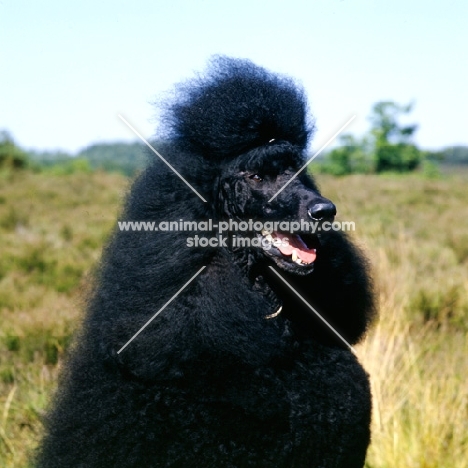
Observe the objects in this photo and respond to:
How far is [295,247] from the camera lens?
8.68 ft

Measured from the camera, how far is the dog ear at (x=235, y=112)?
107 inches

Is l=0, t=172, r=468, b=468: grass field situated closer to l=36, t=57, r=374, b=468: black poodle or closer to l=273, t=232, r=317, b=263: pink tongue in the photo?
l=36, t=57, r=374, b=468: black poodle

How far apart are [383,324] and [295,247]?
8.64 ft

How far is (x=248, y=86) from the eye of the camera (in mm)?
2811

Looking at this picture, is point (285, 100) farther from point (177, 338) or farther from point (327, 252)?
point (177, 338)

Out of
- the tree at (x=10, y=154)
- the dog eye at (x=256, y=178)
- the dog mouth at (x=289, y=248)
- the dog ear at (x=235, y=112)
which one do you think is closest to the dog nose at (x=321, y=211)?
the dog mouth at (x=289, y=248)

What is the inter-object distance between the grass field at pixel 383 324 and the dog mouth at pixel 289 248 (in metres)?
0.98

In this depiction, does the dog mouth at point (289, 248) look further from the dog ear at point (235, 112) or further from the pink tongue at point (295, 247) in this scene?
the dog ear at point (235, 112)

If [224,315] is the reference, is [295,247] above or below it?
above

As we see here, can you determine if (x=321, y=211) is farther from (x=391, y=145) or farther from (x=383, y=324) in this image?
(x=391, y=145)

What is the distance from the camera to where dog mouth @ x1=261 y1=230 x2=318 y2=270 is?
2.61m

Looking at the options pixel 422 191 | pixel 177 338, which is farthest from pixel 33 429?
pixel 422 191

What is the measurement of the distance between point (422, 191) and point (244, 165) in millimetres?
15002

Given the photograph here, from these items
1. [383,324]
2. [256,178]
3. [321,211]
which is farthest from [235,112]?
[383,324]
